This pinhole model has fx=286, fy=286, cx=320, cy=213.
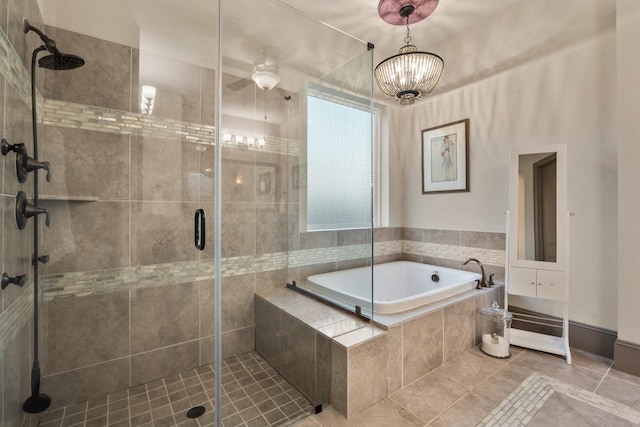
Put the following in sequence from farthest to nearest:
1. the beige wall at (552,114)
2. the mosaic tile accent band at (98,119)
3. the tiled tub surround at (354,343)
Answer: the beige wall at (552,114) → the tiled tub surround at (354,343) → the mosaic tile accent band at (98,119)

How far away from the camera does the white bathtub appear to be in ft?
6.32

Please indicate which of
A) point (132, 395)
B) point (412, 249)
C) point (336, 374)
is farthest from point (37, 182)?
point (412, 249)

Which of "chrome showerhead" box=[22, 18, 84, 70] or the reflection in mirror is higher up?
"chrome showerhead" box=[22, 18, 84, 70]

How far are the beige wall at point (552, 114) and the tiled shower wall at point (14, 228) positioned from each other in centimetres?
310

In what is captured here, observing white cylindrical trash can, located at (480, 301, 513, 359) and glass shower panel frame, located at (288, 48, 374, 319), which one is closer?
white cylindrical trash can, located at (480, 301, 513, 359)

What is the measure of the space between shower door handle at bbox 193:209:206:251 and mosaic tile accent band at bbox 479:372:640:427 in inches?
75.1

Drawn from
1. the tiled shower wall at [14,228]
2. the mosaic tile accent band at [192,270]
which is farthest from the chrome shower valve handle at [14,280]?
the mosaic tile accent band at [192,270]

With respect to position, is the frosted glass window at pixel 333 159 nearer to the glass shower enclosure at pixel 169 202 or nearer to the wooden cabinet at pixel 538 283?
the glass shower enclosure at pixel 169 202

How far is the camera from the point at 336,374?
151cm

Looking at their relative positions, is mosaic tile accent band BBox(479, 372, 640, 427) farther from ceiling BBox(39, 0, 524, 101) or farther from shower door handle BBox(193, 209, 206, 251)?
ceiling BBox(39, 0, 524, 101)

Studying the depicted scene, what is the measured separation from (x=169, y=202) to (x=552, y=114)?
9.75 ft

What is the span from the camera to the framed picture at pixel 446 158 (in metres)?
2.85

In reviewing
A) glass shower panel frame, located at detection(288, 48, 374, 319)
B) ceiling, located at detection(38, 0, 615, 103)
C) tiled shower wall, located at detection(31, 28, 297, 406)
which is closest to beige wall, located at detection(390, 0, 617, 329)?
ceiling, located at detection(38, 0, 615, 103)

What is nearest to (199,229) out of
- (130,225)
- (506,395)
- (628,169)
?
(130,225)
